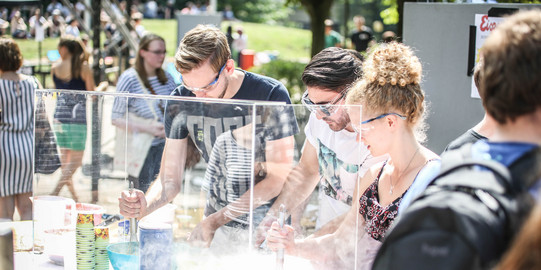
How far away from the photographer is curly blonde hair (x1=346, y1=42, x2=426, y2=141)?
197 cm

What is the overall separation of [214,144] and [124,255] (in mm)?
581

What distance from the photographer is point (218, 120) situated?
2.13 m

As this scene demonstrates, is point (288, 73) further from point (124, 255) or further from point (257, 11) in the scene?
point (257, 11)

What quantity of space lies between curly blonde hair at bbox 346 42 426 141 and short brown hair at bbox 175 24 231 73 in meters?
0.81

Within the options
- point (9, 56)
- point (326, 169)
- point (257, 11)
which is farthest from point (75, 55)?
point (257, 11)

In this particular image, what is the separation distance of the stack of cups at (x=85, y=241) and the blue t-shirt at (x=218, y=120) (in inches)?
19.5

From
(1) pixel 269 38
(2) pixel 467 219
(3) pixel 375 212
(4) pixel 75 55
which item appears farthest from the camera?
(1) pixel 269 38

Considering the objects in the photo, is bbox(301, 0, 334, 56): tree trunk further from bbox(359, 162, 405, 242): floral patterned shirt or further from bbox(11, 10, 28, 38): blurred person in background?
bbox(359, 162, 405, 242): floral patterned shirt

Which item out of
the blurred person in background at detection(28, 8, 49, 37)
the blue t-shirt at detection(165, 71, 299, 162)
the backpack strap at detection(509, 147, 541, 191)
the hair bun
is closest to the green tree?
the blurred person in background at detection(28, 8, 49, 37)

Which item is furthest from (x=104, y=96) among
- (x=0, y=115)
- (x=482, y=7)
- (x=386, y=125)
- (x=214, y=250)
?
(x=482, y=7)

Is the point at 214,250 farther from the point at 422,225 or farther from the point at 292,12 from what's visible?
the point at 292,12

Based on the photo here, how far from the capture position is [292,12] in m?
37.7

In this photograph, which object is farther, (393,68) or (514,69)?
(393,68)

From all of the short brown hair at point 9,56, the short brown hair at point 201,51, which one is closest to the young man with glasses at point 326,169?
the short brown hair at point 201,51
